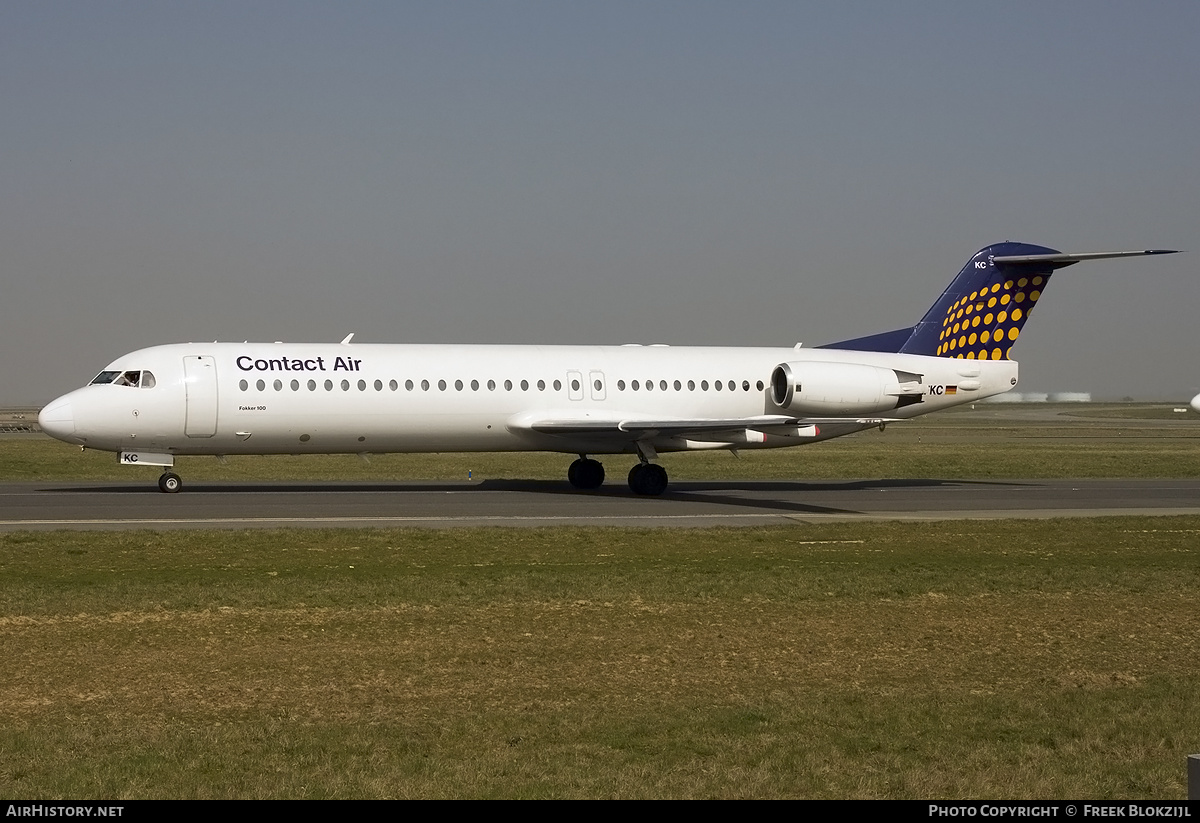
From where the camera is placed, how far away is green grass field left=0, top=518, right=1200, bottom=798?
8.52 m

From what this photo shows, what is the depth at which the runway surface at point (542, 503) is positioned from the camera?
79.2 feet

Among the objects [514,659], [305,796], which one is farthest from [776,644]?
[305,796]

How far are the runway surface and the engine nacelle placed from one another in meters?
2.16

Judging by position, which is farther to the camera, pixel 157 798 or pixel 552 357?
pixel 552 357

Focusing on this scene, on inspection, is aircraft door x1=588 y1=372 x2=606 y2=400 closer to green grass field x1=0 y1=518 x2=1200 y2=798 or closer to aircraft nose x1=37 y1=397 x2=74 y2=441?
aircraft nose x1=37 y1=397 x2=74 y2=441

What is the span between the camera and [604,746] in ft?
30.1

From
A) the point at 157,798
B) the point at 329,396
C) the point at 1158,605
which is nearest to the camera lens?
the point at 157,798

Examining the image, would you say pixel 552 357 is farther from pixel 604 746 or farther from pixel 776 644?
pixel 604 746

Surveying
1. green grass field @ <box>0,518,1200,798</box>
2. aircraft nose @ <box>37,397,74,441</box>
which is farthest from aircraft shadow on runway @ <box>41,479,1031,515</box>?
green grass field @ <box>0,518,1200,798</box>

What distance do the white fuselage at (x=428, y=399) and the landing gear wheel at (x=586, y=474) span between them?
1.06 m

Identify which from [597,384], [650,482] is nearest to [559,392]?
[597,384]

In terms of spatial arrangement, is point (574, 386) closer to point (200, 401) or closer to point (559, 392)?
point (559, 392)
